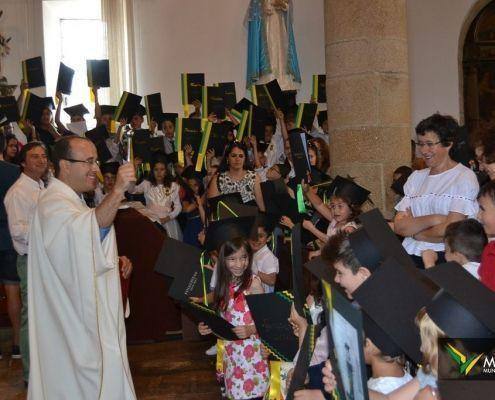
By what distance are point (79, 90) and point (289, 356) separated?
1163 centimetres

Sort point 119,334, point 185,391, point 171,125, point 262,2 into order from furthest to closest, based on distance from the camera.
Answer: point 262,2 < point 171,125 < point 185,391 < point 119,334

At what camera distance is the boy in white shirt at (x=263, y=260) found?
5.82 meters

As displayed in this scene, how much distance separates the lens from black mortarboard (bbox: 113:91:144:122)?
10.9 metres

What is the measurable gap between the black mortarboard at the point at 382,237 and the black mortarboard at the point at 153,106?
823 cm

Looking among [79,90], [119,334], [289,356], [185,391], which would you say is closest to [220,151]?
[185,391]

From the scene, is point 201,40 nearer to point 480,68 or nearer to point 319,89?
point 319,89

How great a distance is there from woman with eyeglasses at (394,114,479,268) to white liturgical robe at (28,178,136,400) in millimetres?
1706

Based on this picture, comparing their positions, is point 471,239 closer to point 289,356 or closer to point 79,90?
point 289,356

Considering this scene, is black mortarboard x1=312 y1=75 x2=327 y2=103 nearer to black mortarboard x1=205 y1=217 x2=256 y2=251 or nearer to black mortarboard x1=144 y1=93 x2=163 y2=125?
black mortarboard x1=144 y1=93 x2=163 y2=125

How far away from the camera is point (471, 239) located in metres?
3.85

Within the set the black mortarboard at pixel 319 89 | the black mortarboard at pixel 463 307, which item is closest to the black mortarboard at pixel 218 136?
the black mortarboard at pixel 319 89

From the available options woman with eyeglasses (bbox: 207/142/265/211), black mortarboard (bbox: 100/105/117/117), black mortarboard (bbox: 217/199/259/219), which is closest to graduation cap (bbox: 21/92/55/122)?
black mortarboard (bbox: 100/105/117/117)

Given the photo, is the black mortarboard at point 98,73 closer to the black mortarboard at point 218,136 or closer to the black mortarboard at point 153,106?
the black mortarboard at point 153,106

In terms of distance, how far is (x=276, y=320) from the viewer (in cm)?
421
